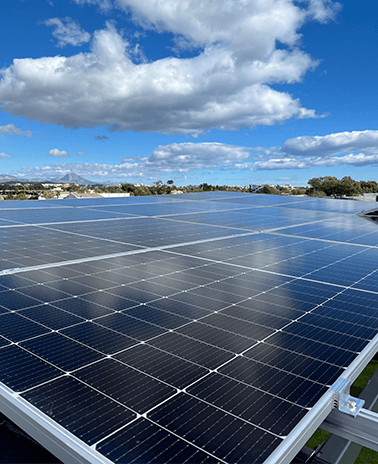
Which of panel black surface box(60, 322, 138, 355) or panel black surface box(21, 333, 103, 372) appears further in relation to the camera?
panel black surface box(60, 322, 138, 355)

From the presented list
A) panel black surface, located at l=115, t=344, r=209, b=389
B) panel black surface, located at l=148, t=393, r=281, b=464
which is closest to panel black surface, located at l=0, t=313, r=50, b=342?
panel black surface, located at l=115, t=344, r=209, b=389

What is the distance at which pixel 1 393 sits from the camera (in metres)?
6.39

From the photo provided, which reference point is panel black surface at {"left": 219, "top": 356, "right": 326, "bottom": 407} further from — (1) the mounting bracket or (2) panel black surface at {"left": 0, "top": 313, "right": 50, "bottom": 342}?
(2) panel black surface at {"left": 0, "top": 313, "right": 50, "bottom": 342}

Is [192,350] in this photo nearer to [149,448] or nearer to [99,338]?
[99,338]

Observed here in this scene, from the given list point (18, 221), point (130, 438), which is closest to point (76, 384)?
point (130, 438)

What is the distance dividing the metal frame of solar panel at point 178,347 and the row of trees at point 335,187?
341ft

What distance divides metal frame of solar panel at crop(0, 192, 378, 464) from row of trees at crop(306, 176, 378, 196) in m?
104

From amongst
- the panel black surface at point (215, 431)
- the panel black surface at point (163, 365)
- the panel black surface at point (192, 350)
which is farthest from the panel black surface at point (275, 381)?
the panel black surface at point (215, 431)

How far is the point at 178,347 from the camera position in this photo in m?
8.12

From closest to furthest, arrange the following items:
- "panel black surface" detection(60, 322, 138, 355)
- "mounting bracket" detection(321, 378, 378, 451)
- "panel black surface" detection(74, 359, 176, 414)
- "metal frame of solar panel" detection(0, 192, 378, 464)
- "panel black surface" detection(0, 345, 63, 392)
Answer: "metal frame of solar panel" detection(0, 192, 378, 464) → "panel black surface" detection(74, 359, 176, 414) → "mounting bracket" detection(321, 378, 378, 451) → "panel black surface" detection(0, 345, 63, 392) → "panel black surface" detection(60, 322, 138, 355)

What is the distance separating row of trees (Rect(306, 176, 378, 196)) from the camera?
113312 millimetres

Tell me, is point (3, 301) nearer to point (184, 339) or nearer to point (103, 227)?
point (184, 339)

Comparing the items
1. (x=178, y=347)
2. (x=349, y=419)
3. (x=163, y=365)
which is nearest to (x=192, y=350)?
(x=178, y=347)

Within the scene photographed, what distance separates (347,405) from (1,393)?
609cm
